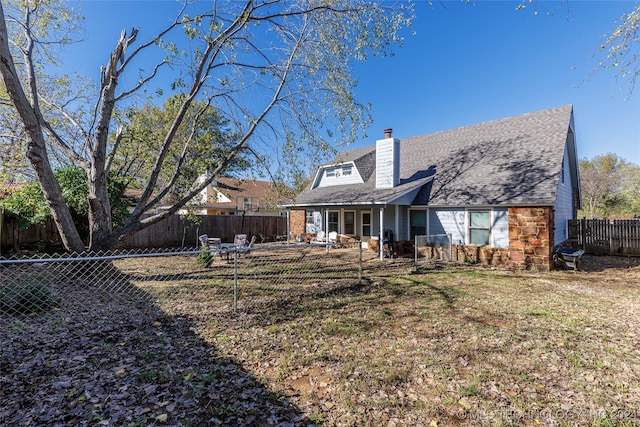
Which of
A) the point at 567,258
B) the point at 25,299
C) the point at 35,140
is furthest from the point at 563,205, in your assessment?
the point at 35,140

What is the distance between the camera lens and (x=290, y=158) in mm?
9102

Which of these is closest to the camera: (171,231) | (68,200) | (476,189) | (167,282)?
(167,282)

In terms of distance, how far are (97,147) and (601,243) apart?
19.2m

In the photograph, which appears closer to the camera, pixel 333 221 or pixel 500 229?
pixel 500 229

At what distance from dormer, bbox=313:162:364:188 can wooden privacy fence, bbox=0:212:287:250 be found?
480 centimetres

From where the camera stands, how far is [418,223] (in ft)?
43.1

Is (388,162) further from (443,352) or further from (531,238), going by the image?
(443,352)

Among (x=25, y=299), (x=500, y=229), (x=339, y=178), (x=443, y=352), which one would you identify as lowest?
(x=443, y=352)

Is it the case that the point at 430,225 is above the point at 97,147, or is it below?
below

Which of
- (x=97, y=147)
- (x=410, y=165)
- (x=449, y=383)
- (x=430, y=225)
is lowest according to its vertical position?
(x=449, y=383)

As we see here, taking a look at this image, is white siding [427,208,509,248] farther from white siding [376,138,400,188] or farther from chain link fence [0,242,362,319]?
chain link fence [0,242,362,319]

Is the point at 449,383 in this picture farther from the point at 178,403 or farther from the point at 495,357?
the point at 178,403

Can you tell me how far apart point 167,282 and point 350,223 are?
1007 cm

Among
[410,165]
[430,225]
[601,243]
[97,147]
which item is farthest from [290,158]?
[601,243]
